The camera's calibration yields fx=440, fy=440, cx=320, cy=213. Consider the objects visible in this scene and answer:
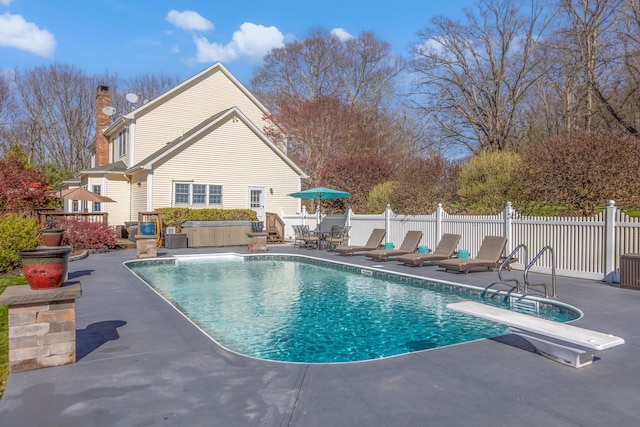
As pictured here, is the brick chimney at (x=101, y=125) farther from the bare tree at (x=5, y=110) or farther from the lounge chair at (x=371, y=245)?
the lounge chair at (x=371, y=245)

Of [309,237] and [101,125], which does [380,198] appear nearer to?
[309,237]

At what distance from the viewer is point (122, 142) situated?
23828mm

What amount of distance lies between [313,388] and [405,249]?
10.5m

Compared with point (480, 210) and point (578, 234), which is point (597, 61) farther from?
point (578, 234)

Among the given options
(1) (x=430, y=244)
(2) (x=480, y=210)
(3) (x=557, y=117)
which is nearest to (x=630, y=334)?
(1) (x=430, y=244)

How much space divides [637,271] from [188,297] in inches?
339

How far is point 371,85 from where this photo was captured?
1355 inches

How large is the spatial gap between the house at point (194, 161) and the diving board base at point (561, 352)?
17.9 m

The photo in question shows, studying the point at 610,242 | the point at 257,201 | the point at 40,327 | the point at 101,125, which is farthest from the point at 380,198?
the point at 101,125

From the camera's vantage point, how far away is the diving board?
407 centimetres

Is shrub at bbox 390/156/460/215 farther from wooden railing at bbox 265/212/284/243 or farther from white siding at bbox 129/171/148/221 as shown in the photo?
white siding at bbox 129/171/148/221

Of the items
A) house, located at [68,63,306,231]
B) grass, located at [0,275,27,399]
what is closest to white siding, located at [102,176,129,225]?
house, located at [68,63,306,231]

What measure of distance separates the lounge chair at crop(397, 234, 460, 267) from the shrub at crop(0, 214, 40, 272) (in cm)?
976

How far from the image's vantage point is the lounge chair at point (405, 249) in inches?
531
